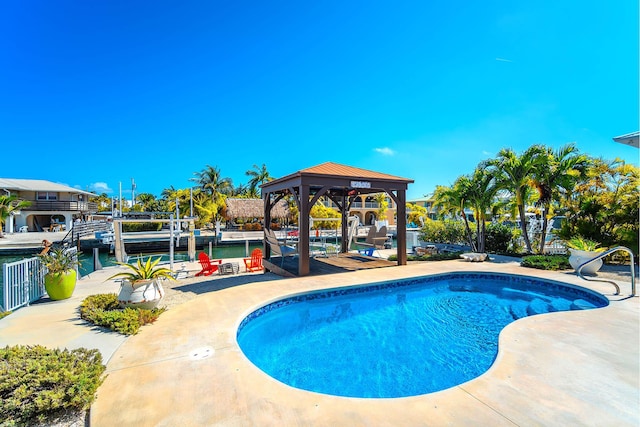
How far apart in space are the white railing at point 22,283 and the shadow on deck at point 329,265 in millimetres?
5681

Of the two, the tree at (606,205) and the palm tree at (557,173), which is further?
the palm tree at (557,173)

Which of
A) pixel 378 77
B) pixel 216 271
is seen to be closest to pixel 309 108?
pixel 378 77

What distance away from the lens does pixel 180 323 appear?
5.02 metres

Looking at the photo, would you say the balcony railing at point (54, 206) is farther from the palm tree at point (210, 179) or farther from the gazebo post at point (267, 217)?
the gazebo post at point (267, 217)

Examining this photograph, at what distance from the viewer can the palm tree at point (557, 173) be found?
1156 cm

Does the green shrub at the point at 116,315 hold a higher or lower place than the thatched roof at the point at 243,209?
lower

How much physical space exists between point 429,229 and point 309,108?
18.5m

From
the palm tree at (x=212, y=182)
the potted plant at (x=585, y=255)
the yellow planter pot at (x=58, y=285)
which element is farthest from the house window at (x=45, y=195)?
the potted plant at (x=585, y=255)

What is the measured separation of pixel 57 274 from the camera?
6.18 metres

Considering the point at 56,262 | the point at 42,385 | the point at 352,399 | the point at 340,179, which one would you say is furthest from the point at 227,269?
the point at 352,399

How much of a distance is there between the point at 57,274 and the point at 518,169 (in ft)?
50.6

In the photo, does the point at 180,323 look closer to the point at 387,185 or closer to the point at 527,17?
the point at 387,185

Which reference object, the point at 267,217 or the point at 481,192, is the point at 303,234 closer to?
the point at 267,217

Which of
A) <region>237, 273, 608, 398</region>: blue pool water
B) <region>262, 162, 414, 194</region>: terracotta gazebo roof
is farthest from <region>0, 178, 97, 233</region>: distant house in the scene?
<region>237, 273, 608, 398</region>: blue pool water
